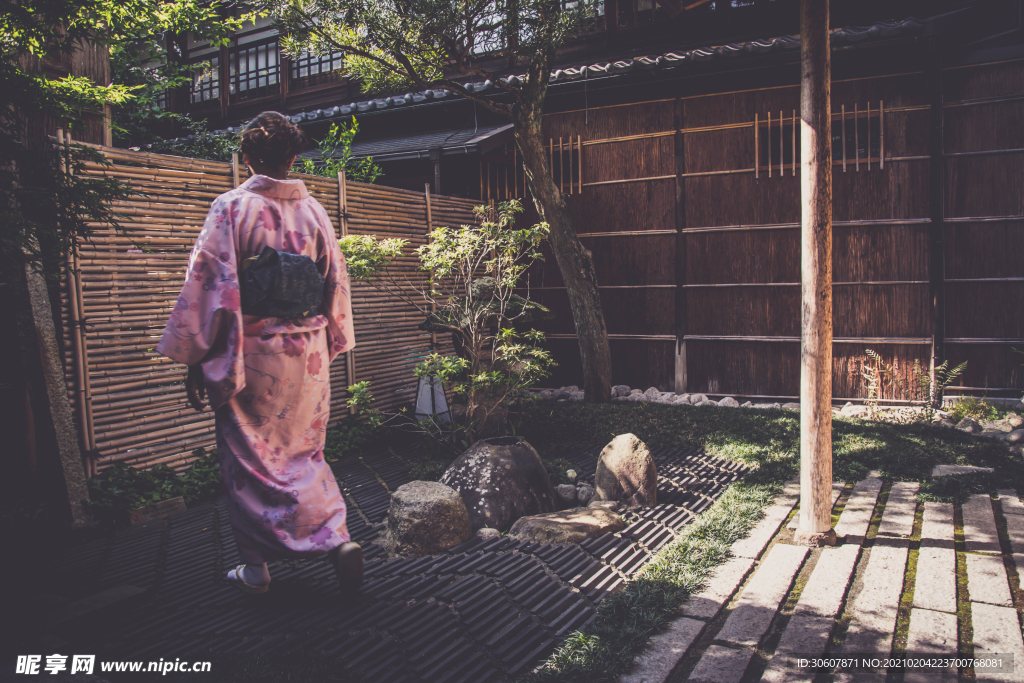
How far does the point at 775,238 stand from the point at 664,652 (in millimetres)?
6664

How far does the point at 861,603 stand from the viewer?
9.03ft

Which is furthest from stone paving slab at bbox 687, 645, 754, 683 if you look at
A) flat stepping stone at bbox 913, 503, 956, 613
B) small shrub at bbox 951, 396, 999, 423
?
small shrub at bbox 951, 396, 999, 423

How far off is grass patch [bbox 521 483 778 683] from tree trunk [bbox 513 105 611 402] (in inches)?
139

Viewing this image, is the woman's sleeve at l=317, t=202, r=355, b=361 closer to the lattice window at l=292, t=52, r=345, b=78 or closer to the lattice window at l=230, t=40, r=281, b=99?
the lattice window at l=292, t=52, r=345, b=78

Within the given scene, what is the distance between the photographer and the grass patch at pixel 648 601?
90.8 inches

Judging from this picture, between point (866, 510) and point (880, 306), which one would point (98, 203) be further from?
point (880, 306)

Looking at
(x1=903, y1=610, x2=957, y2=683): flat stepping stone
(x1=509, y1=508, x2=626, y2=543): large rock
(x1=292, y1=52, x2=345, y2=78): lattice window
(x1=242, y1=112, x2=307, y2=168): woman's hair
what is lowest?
(x1=903, y1=610, x2=957, y2=683): flat stepping stone

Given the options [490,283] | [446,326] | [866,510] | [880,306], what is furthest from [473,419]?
[880,306]

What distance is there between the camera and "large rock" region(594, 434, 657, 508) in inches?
170

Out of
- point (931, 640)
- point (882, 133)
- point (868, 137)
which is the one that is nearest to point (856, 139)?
point (868, 137)

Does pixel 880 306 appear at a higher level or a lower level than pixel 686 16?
lower

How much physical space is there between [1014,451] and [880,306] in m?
2.61

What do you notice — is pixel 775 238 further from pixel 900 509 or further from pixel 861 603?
pixel 861 603

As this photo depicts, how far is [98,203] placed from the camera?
3.21 metres
